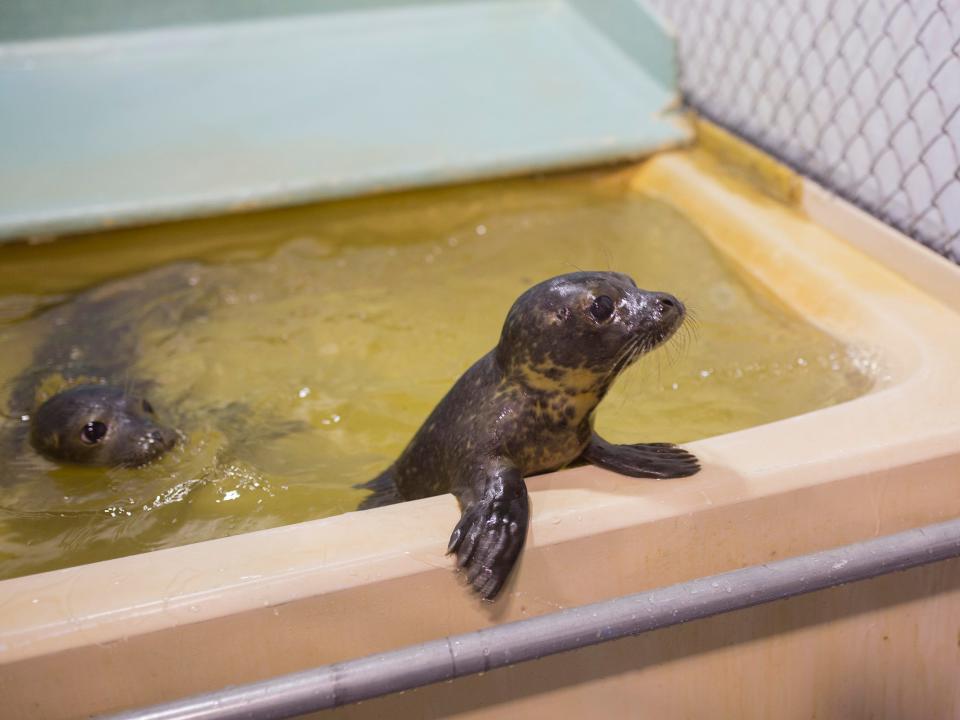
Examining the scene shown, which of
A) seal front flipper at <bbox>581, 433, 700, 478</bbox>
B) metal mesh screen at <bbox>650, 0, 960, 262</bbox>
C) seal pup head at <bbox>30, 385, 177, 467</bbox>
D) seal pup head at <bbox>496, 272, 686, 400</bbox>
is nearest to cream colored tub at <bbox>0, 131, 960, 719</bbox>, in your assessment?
seal front flipper at <bbox>581, 433, 700, 478</bbox>

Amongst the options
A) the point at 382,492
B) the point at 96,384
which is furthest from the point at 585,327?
the point at 96,384

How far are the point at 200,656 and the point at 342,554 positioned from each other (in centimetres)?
23

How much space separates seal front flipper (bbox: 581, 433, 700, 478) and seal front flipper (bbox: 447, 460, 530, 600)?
0.21 m

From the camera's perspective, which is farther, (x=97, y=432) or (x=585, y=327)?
(x=97, y=432)

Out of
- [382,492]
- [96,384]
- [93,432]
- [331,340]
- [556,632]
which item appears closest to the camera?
[556,632]

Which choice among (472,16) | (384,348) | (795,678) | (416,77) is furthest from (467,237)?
(795,678)

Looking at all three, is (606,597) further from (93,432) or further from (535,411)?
(93,432)

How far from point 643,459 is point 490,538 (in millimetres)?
330

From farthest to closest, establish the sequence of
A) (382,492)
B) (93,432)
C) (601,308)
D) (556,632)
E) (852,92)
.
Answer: (852,92) → (93,432) → (382,492) → (601,308) → (556,632)

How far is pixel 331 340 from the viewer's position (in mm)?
2643

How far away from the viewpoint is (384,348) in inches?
102

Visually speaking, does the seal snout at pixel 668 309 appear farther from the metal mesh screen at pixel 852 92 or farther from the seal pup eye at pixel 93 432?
the seal pup eye at pixel 93 432

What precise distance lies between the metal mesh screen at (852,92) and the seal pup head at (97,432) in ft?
6.02

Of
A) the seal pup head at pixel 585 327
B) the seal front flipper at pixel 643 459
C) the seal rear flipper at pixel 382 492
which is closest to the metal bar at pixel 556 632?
the seal front flipper at pixel 643 459
